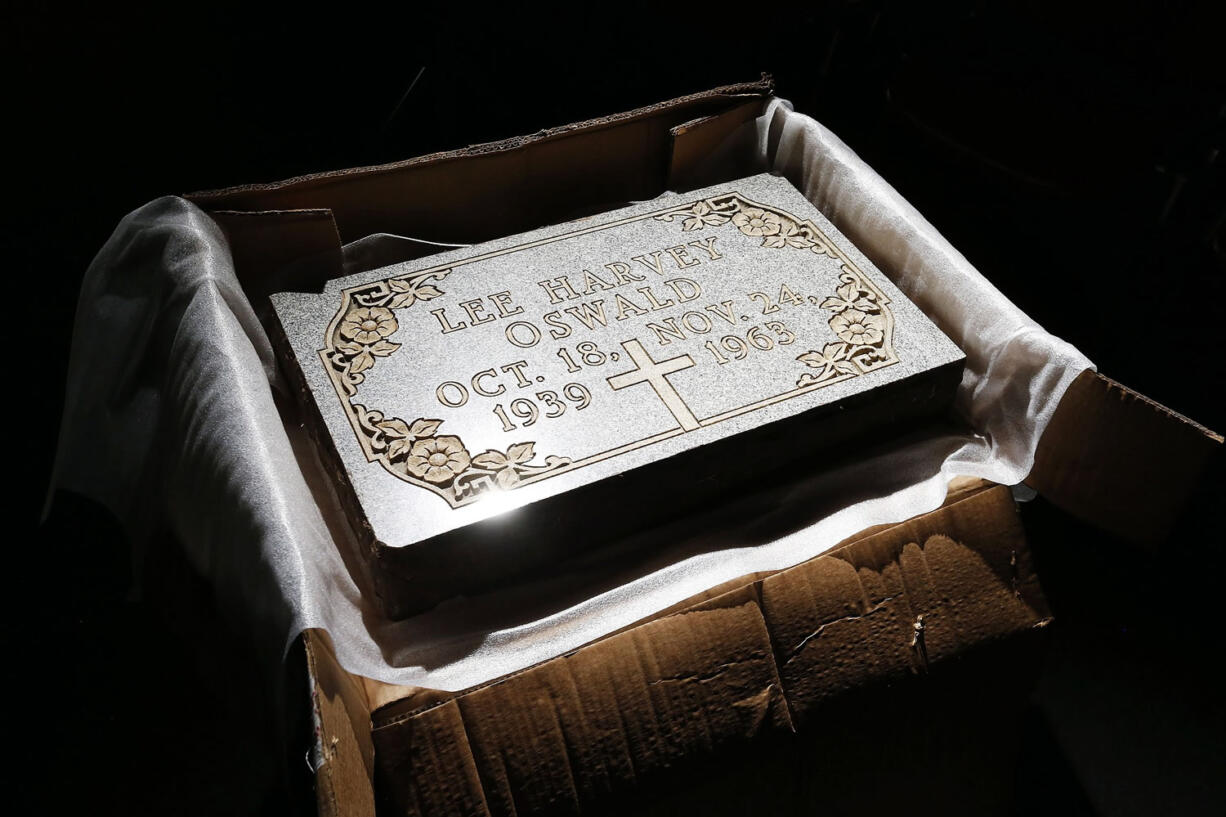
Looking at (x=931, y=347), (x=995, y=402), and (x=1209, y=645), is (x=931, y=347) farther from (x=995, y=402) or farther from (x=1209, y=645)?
(x=1209, y=645)

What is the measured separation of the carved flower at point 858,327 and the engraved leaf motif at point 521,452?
0.43 m

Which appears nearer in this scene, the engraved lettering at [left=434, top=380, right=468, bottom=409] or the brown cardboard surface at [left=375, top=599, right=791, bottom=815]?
the brown cardboard surface at [left=375, top=599, right=791, bottom=815]

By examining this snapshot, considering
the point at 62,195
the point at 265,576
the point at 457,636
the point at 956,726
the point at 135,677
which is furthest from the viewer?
the point at 62,195

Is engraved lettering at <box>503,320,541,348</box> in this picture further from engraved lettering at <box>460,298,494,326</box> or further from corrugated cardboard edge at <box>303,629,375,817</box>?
corrugated cardboard edge at <box>303,629,375,817</box>

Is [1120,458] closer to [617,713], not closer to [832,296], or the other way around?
[832,296]

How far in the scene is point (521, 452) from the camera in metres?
1.07

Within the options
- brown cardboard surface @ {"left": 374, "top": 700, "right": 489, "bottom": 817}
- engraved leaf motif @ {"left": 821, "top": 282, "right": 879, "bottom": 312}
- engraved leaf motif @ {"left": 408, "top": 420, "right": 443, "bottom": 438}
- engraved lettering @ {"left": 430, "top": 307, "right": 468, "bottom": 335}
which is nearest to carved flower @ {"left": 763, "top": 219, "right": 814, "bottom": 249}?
engraved leaf motif @ {"left": 821, "top": 282, "right": 879, "bottom": 312}

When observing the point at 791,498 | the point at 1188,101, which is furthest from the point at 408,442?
the point at 1188,101

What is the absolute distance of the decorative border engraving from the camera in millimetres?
1047

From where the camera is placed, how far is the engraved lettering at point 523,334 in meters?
1.20

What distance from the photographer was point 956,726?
3.84 ft

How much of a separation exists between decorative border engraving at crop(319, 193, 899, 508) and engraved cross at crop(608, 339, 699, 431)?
15 millimetres

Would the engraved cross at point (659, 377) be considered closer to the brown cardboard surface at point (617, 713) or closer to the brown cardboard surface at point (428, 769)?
the brown cardboard surface at point (617, 713)

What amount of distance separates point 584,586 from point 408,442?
26 centimetres
